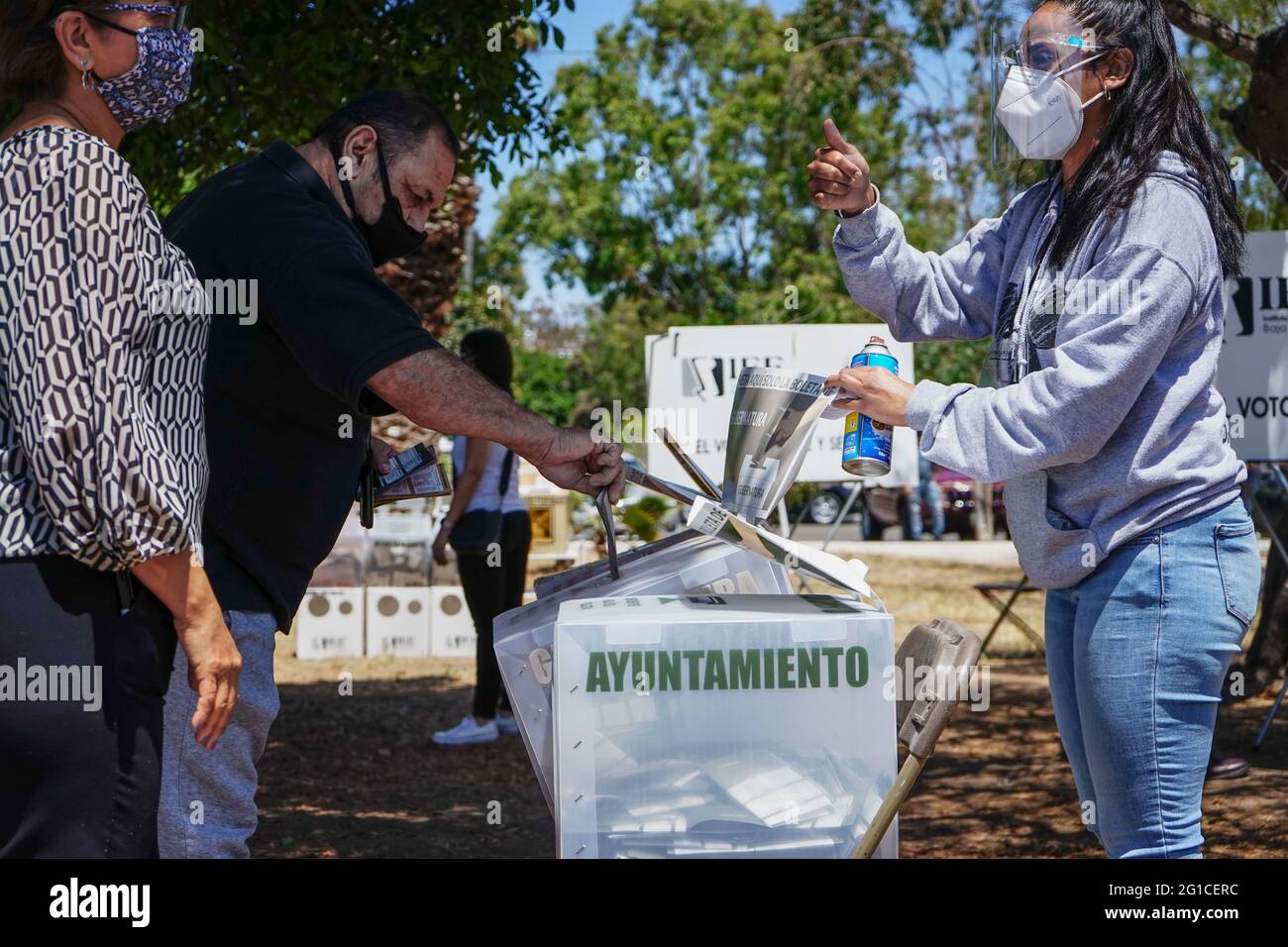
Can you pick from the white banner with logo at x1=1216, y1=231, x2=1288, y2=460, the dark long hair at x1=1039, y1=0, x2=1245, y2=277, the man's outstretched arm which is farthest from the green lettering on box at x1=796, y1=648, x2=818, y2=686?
the white banner with logo at x1=1216, y1=231, x2=1288, y2=460

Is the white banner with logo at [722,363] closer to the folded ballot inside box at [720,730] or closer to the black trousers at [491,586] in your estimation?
the black trousers at [491,586]

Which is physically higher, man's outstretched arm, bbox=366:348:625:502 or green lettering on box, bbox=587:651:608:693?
man's outstretched arm, bbox=366:348:625:502

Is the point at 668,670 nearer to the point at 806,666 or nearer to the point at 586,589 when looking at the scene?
the point at 806,666

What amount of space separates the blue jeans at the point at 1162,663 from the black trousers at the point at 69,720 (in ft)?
4.93

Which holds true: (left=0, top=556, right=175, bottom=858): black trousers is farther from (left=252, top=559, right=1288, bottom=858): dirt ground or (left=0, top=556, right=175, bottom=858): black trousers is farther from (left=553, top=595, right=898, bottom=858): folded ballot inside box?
(left=252, top=559, right=1288, bottom=858): dirt ground

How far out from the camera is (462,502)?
7.11 meters

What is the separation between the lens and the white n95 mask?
2453 mm

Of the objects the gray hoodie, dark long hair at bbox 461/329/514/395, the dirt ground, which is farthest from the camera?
dark long hair at bbox 461/329/514/395

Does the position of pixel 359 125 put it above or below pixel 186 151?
below

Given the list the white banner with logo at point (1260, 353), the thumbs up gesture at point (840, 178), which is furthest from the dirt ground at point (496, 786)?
the thumbs up gesture at point (840, 178)

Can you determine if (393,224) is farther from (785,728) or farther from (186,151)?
(186,151)

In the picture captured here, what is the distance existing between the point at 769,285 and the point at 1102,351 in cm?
2237

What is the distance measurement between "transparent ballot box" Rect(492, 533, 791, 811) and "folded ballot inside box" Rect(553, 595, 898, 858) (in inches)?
5.3
